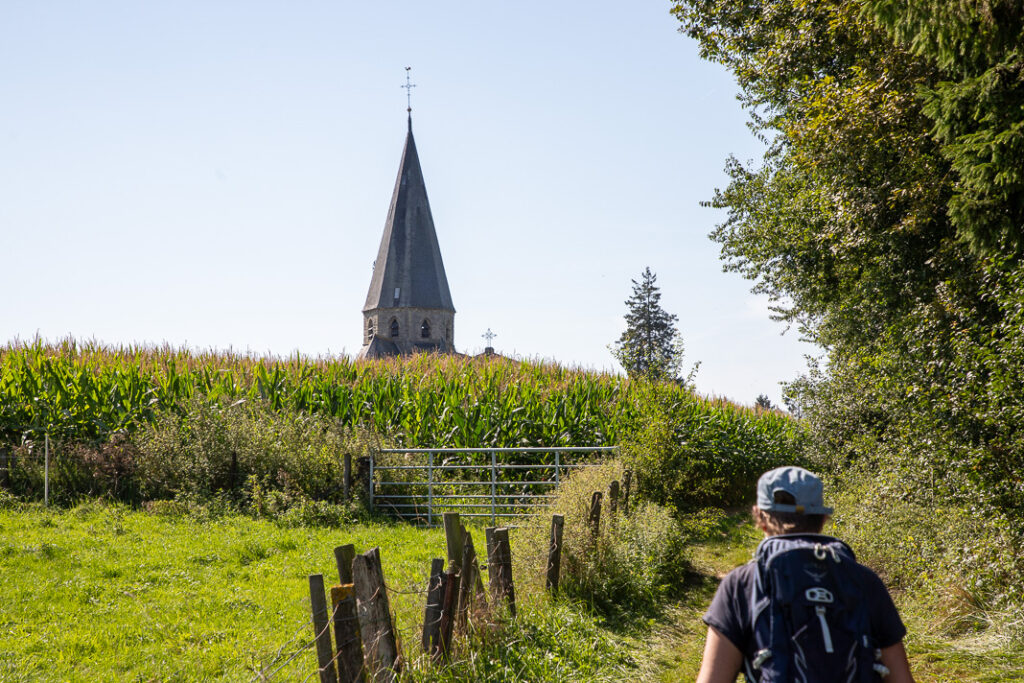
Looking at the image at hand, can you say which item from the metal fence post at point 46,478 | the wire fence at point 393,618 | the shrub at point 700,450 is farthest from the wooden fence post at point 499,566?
the metal fence post at point 46,478

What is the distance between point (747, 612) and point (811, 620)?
21cm

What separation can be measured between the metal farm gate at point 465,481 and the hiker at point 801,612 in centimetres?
1144

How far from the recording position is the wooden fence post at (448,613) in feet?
17.9

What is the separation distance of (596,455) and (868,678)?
14272 mm

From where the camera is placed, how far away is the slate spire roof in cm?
5922

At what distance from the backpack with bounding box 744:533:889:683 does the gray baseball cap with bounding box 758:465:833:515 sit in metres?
0.14

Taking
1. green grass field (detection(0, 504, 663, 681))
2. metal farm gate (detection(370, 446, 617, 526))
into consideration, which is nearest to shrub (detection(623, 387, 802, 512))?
metal farm gate (detection(370, 446, 617, 526))

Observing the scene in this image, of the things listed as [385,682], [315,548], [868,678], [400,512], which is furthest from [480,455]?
[868,678]

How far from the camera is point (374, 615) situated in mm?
4828

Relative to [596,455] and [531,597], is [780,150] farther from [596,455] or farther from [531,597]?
[531,597]

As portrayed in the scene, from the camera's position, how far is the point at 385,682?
4867 mm

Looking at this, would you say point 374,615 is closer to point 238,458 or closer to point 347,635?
point 347,635

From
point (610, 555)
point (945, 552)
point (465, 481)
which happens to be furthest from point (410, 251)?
point (945, 552)

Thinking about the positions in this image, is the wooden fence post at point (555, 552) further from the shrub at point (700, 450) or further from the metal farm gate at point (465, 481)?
the shrub at point (700, 450)
